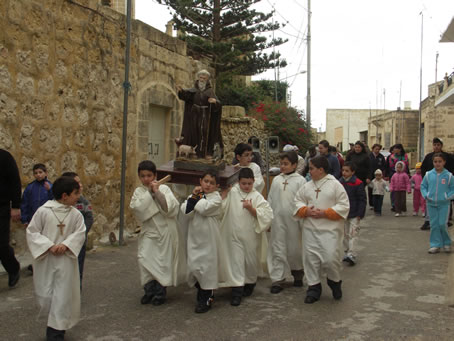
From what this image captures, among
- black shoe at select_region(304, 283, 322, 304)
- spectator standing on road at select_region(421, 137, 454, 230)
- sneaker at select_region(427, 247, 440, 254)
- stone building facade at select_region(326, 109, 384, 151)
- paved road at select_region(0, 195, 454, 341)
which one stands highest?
stone building facade at select_region(326, 109, 384, 151)

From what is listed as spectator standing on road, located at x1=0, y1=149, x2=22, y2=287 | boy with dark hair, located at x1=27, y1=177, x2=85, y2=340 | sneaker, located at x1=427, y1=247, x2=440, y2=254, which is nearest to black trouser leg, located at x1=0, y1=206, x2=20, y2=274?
spectator standing on road, located at x1=0, y1=149, x2=22, y2=287

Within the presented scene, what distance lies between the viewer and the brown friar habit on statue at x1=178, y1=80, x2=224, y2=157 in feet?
21.1

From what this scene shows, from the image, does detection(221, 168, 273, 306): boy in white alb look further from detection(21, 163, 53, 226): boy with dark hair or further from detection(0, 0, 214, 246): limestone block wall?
detection(0, 0, 214, 246): limestone block wall

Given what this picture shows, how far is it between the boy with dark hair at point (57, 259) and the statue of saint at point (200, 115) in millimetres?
2657

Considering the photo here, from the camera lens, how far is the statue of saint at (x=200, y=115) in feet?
21.1

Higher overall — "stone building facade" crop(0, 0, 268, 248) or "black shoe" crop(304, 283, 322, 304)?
"stone building facade" crop(0, 0, 268, 248)

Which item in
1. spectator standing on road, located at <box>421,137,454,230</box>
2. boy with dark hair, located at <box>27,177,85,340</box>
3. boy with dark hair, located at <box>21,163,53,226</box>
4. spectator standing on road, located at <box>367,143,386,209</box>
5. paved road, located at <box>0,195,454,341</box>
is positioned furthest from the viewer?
spectator standing on road, located at <box>367,143,386,209</box>

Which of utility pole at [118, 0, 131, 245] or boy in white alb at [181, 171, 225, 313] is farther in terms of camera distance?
utility pole at [118, 0, 131, 245]

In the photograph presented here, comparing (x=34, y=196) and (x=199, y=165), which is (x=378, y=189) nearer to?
(x=199, y=165)

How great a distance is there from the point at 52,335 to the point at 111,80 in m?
5.30

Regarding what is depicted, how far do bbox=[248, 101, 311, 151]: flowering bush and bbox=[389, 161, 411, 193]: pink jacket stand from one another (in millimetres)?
6688

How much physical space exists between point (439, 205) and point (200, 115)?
12.5 feet

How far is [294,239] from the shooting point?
555cm

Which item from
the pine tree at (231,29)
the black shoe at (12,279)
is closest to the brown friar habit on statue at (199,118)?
the black shoe at (12,279)
